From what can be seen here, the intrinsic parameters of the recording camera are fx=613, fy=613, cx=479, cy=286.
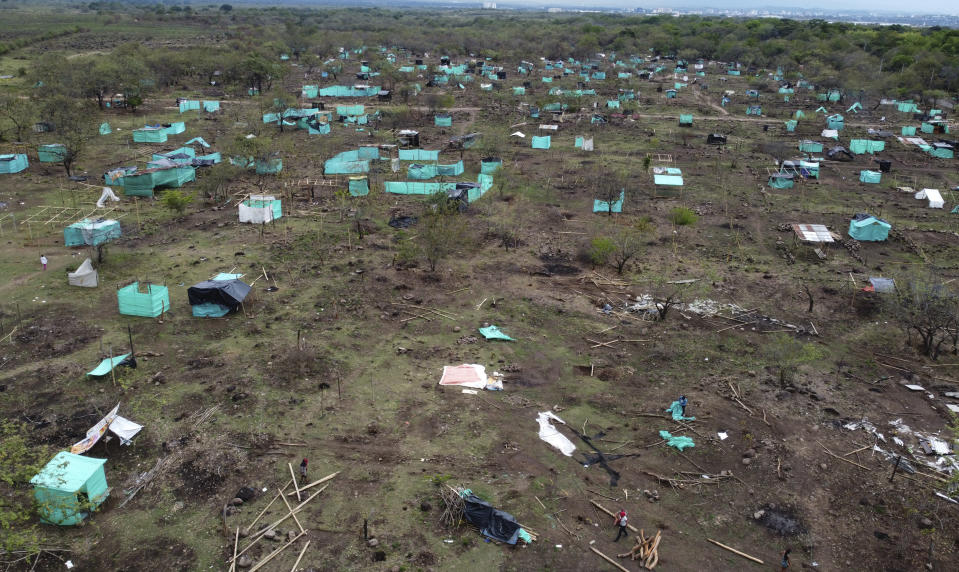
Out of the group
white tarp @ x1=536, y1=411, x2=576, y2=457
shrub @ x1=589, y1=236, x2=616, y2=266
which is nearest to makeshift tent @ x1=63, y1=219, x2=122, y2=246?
white tarp @ x1=536, y1=411, x2=576, y2=457

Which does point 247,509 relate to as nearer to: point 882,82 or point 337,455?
point 337,455

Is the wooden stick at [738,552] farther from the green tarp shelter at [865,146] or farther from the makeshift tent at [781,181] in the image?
the green tarp shelter at [865,146]

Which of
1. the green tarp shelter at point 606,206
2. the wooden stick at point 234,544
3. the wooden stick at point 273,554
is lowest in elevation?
the wooden stick at point 273,554

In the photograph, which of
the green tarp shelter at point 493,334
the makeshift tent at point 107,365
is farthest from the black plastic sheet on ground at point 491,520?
the makeshift tent at point 107,365

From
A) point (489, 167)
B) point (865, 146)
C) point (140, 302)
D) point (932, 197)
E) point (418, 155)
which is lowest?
point (140, 302)

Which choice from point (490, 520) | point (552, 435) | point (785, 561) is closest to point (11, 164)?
point (552, 435)

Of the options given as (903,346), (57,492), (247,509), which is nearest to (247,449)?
(247,509)

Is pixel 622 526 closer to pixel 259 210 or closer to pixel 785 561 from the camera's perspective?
pixel 785 561
